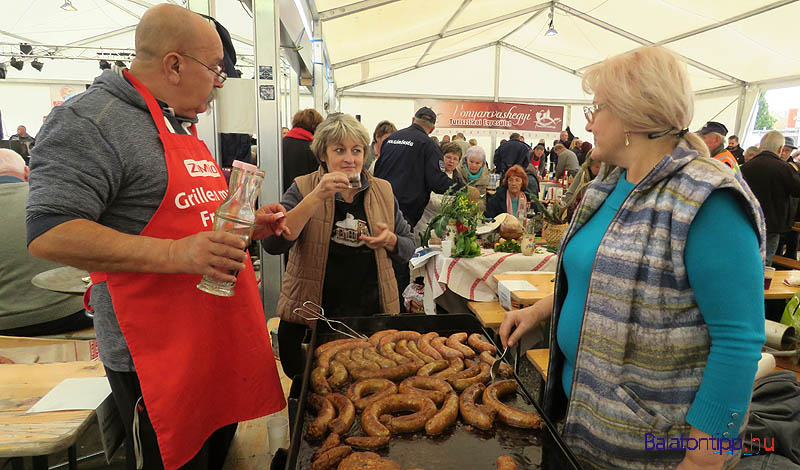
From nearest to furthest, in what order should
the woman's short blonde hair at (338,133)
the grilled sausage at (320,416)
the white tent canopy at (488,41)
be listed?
the grilled sausage at (320,416) < the woman's short blonde hair at (338,133) < the white tent canopy at (488,41)

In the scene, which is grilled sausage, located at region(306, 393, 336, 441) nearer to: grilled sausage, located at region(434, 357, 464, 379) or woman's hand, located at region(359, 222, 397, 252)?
grilled sausage, located at region(434, 357, 464, 379)

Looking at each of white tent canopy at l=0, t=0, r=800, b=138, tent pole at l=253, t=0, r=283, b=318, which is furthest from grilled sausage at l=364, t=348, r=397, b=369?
white tent canopy at l=0, t=0, r=800, b=138

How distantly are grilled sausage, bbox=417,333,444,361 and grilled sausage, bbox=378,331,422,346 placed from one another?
1.6 inches

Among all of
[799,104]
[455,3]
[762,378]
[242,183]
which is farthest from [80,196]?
[799,104]

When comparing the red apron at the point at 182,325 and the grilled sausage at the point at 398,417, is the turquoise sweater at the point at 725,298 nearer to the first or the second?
the grilled sausage at the point at 398,417

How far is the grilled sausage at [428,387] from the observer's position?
160cm

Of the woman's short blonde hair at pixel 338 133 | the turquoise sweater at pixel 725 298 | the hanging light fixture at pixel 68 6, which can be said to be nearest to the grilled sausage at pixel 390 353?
the turquoise sweater at pixel 725 298

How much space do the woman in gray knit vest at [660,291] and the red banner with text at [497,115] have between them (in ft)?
50.6

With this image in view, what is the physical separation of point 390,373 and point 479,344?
0.44 meters

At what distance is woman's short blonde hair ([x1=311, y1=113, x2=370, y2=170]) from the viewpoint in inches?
101

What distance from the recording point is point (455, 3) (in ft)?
32.8

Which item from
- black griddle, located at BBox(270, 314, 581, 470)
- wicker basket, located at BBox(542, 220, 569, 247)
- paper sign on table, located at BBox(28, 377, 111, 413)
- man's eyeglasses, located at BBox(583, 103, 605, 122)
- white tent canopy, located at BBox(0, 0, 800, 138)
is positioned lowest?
paper sign on table, located at BBox(28, 377, 111, 413)

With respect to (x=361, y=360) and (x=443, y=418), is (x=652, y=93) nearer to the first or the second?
(x=443, y=418)

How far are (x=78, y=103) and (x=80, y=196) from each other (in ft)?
0.94
